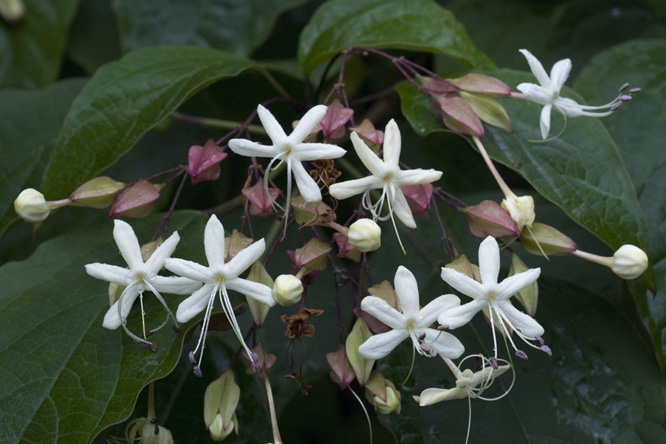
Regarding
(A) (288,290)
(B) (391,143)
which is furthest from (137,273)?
(B) (391,143)

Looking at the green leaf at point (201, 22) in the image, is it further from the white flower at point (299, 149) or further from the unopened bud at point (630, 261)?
the unopened bud at point (630, 261)

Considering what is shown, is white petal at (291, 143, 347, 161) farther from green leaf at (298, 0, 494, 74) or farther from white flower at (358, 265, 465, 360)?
green leaf at (298, 0, 494, 74)

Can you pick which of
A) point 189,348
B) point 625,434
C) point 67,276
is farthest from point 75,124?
point 625,434

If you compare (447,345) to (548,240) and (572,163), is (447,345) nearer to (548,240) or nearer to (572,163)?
(548,240)

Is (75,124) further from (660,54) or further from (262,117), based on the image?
(660,54)

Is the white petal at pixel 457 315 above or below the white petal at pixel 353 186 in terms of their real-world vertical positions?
below

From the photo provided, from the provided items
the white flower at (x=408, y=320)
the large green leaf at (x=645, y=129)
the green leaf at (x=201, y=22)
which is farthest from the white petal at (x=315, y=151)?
the green leaf at (x=201, y=22)
